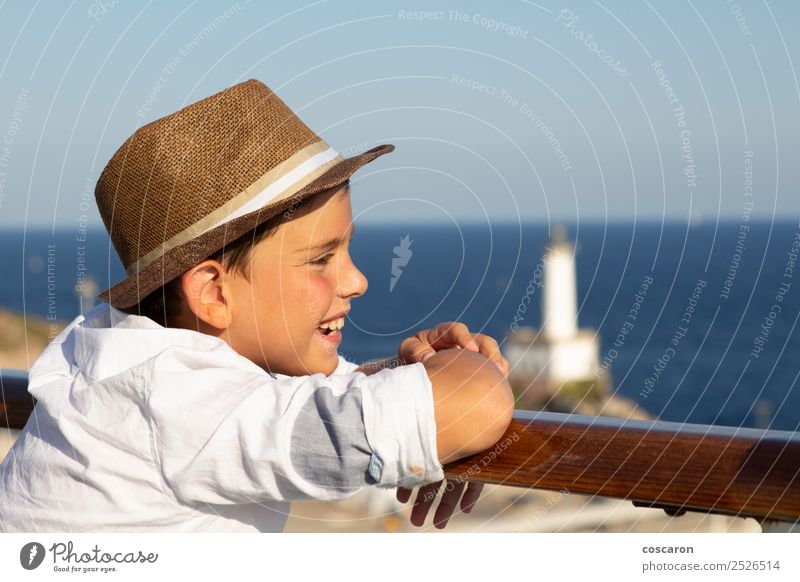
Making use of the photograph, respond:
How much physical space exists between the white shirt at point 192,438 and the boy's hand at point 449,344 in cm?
22

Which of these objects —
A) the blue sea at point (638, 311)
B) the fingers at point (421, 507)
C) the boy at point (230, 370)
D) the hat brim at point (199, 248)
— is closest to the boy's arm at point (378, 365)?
the boy at point (230, 370)

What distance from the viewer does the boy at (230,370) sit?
1261 mm

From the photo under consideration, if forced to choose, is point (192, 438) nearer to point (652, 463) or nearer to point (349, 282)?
point (349, 282)

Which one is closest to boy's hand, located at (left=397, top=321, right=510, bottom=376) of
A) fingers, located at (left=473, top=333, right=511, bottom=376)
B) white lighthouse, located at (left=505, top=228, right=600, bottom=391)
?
fingers, located at (left=473, top=333, right=511, bottom=376)

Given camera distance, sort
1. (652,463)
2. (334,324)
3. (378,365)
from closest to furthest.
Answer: (652,463)
(334,324)
(378,365)

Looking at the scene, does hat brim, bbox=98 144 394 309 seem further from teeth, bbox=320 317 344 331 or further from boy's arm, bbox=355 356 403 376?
boy's arm, bbox=355 356 403 376

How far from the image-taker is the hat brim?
1455 millimetres

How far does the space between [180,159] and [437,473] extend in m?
0.61

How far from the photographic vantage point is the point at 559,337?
26.1 meters

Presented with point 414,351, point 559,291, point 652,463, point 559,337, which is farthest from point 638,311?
point 652,463

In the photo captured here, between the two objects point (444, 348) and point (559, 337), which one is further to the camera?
point (559, 337)

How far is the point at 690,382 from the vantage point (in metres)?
45.6

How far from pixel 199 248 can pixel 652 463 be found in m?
0.68
